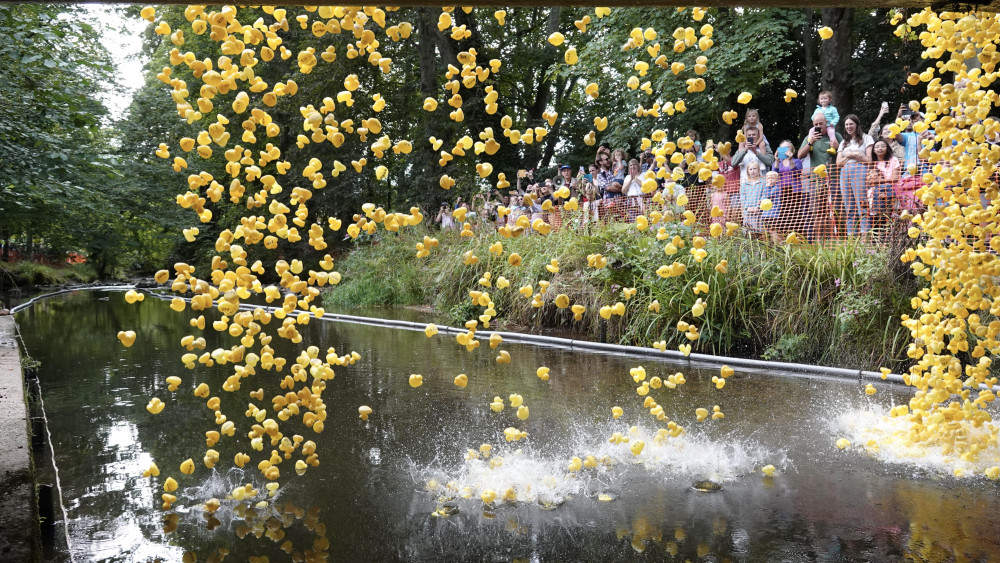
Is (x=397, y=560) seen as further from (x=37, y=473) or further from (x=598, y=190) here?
(x=598, y=190)

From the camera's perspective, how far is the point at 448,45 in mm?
19625

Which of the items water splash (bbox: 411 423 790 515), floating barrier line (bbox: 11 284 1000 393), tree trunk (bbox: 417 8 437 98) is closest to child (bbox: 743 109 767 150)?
floating barrier line (bbox: 11 284 1000 393)

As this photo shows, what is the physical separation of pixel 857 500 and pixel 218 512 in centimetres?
306

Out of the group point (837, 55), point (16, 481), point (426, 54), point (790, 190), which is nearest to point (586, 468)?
point (16, 481)

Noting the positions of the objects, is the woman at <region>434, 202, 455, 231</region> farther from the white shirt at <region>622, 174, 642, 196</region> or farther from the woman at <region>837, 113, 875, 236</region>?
the woman at <region>837, 113, 875, 236</region>

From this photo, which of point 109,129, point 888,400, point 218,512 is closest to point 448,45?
point 888,400

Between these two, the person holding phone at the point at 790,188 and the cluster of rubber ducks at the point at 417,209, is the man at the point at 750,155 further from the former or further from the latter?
the cluster of rubber ducks at the point at 417,209

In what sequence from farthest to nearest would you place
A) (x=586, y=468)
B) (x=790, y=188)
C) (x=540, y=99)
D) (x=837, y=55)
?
(x=540, y=99), (x=837, y=55), (x=790, y=188), (x=586, y=468)

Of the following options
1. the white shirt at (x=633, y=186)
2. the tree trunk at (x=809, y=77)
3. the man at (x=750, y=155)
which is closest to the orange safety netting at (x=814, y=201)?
the man at (x=750, y=155)

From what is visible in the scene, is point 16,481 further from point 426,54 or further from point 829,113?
point 426,54

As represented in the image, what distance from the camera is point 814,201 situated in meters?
8.59

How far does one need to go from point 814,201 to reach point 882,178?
918mm

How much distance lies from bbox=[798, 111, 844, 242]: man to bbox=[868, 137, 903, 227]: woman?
49 cm

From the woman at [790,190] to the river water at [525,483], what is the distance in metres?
2.83
